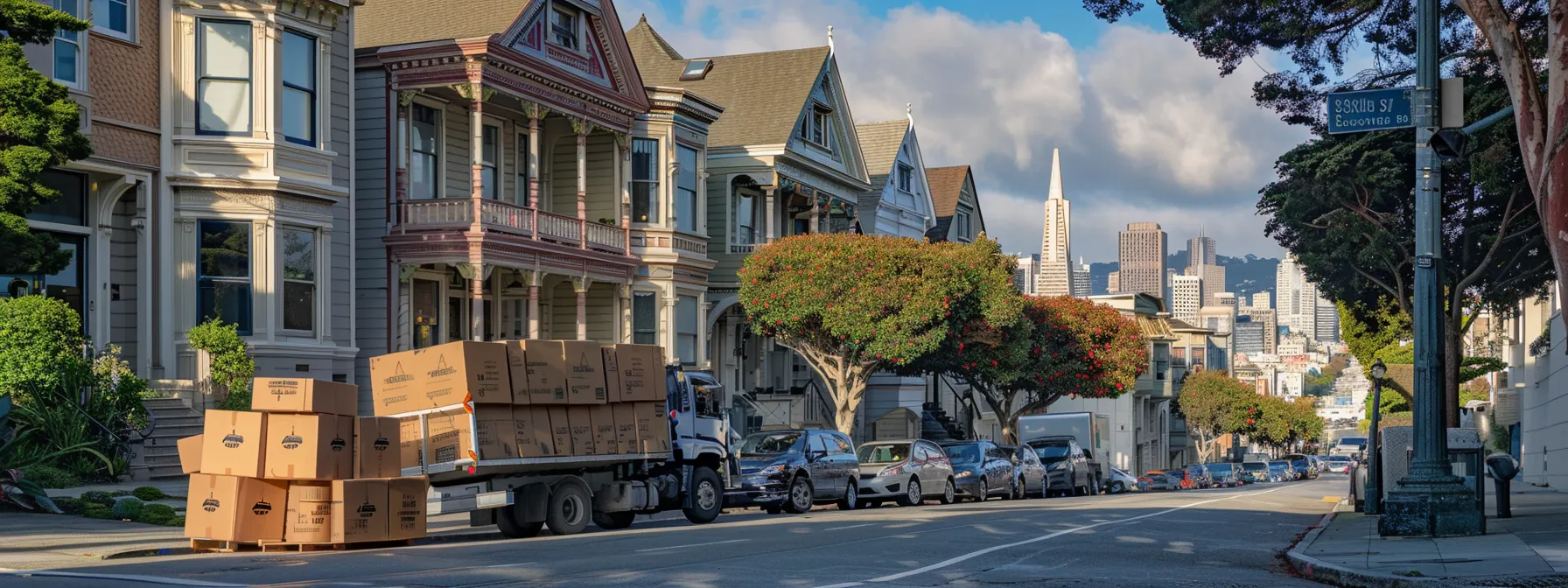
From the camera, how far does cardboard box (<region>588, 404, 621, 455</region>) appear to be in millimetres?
20234

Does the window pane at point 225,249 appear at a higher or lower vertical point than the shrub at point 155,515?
higher

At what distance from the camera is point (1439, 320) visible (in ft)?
62.0

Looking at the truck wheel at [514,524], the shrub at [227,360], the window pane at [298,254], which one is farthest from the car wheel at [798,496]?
the window pane at [298,254]

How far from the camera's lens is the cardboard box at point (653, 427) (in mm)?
21078

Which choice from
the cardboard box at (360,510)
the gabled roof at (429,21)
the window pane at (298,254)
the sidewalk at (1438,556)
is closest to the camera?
the sidewalk at (1438,556)

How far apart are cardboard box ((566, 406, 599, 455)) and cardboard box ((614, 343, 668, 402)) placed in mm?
727

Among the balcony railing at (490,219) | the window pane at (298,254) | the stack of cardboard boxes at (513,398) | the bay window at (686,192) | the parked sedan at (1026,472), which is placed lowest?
the parked sedan at (1026,472)

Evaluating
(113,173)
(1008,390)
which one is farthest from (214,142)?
(1008,390)

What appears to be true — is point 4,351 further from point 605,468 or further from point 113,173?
point 605,468

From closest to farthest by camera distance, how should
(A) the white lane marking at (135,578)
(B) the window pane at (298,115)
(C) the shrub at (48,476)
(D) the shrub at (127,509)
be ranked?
(A) the white lane marking at (135,578), (D) the shrub at (127,509), (C) the shrub at (48,476), (B) the window pane at (298,115)

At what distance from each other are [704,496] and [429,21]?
13.3m

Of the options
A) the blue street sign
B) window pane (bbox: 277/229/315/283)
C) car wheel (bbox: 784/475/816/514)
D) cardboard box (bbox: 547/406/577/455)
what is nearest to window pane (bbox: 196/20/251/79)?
window pane (bbox: 277/229/315/283)

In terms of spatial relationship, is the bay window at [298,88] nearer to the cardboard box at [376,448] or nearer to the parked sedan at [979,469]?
the cardboard box at [376,448]

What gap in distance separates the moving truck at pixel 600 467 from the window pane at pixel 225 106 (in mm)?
8948
